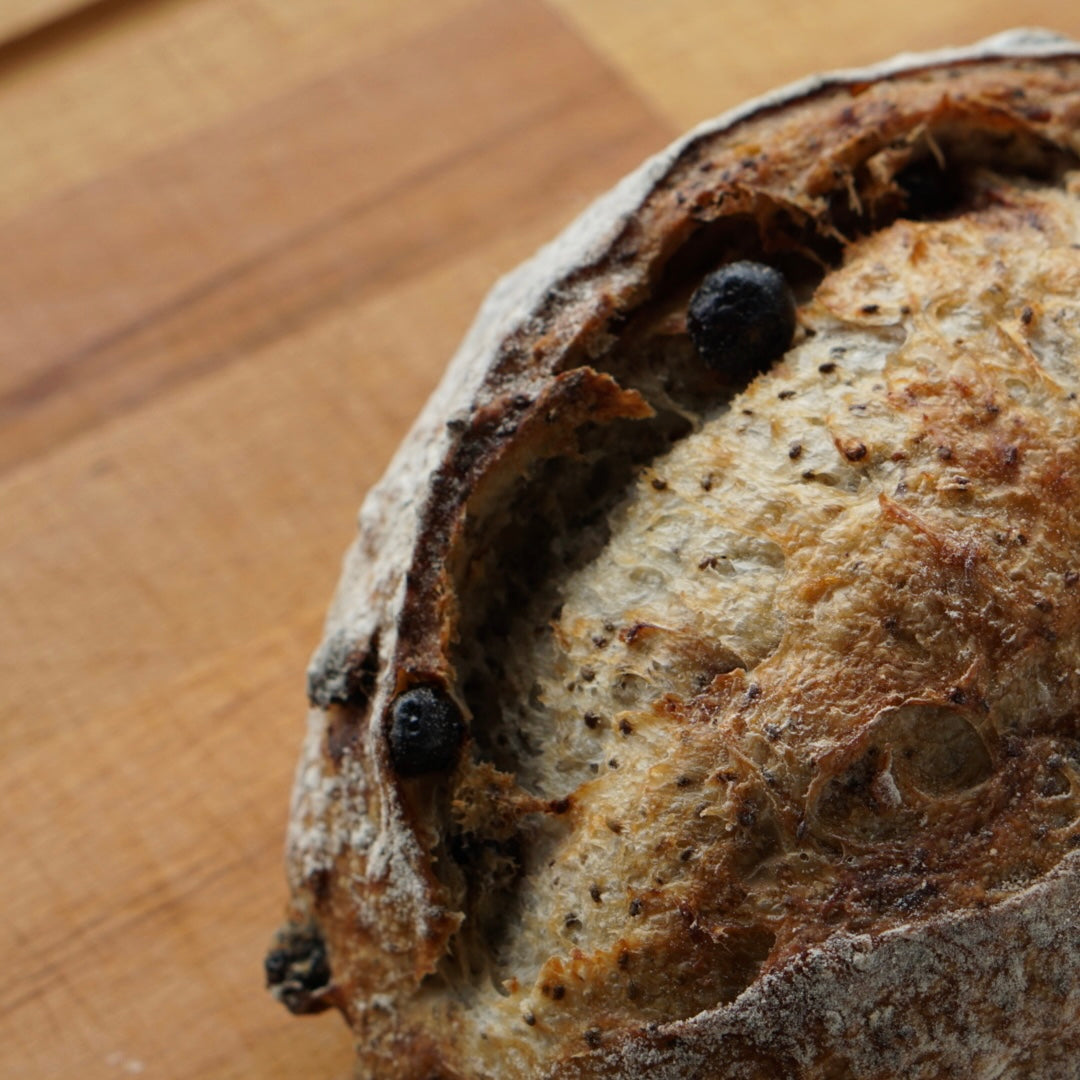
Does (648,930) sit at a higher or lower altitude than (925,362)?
lower

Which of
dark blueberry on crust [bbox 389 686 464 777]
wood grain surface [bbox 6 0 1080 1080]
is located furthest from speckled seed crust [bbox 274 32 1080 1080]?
wood grain surface [bbox 6 0 1080 1080]

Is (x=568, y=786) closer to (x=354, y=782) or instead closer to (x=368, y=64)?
(x=354, y=782)

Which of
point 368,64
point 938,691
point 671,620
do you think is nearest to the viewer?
point 938,691

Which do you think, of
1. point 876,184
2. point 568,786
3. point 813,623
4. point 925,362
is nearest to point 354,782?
point 568,786

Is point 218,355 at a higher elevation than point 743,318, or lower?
lower

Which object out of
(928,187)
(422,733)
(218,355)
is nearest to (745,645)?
(422,733)

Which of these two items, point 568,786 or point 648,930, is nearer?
point 648,930

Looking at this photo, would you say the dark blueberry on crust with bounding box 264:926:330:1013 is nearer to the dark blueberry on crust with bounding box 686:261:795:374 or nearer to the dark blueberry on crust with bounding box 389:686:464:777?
the dark blueberry on crust with bounding box 389:686:464:777

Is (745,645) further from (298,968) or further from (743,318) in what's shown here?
(298,968)
